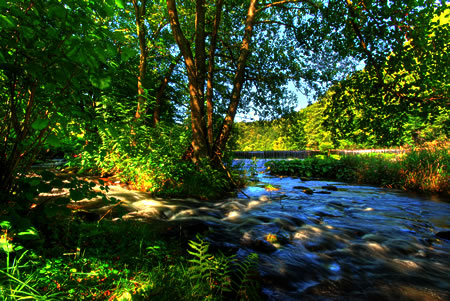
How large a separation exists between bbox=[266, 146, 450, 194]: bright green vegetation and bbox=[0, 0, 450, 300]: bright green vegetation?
0.58 metres

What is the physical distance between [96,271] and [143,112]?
606cm

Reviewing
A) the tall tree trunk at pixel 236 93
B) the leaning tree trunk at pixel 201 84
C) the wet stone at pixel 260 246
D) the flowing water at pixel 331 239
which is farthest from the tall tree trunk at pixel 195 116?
the wet stone at pixel 260 246

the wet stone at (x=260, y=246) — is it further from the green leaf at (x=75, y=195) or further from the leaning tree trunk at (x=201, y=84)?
the leaning tree trunk at (x=201, y=84)

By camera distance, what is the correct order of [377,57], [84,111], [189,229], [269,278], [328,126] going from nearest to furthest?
1. [84,111]
2. [269,278]
3. [189,229]
4. [377,57]
5. [328,126]

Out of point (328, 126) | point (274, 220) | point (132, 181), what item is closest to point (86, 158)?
point (132, 181)

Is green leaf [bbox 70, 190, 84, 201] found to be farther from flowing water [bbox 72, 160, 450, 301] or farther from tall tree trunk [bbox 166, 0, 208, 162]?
tall tree trunk [bbox 166, 0, 208, 162]

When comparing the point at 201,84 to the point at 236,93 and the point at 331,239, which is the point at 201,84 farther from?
the point at 331,239

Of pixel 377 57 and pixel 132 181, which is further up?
pixel 377 57

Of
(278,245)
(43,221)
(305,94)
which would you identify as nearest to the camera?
(43,221)

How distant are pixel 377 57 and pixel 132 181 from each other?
305 inches

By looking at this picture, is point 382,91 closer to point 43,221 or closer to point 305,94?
point 305,94

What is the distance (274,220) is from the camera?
5406 millimetres

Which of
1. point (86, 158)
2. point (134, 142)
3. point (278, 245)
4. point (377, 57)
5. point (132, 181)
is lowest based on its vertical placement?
point (278, 245)

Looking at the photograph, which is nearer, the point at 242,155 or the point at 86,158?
the point at 86,158
